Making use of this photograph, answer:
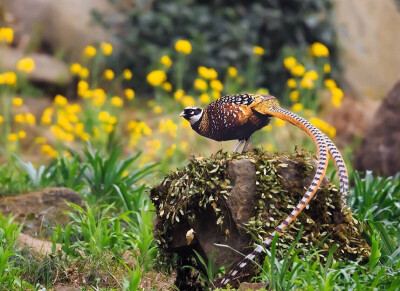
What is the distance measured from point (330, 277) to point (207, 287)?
0.81 m

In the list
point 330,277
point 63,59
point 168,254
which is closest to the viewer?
point 330,277

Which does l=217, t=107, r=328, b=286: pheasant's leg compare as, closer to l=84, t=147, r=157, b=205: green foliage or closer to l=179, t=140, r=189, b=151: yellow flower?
l=84, t=147, r=157, b=205: green foliage

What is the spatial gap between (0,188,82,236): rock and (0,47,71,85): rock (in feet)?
19.9

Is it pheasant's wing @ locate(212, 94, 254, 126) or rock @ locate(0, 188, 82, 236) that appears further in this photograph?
rock @ locate(0, 188, 82, 236)

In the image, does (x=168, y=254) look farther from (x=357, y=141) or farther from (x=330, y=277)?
(x=357, y=141)

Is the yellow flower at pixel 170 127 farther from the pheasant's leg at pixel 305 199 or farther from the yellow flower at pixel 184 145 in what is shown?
the pheasant's leg at pixel 305 199

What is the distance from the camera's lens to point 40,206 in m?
5.91

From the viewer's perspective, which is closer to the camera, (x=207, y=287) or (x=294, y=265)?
(x=294, y=265)

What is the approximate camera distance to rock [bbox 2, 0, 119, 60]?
12.3 meters

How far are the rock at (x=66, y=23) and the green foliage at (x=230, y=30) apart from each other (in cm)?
48

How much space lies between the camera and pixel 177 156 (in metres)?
8.27

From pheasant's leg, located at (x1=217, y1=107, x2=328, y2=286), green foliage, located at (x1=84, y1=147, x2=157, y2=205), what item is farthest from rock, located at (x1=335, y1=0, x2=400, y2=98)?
pheasant's leg, located at (x1=217, y1=107, x2=328, y2=286)

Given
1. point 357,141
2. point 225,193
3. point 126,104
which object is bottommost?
point 126,104

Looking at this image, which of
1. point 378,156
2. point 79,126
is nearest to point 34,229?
point 79,126
